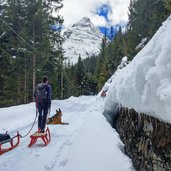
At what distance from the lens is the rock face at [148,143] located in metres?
4.20

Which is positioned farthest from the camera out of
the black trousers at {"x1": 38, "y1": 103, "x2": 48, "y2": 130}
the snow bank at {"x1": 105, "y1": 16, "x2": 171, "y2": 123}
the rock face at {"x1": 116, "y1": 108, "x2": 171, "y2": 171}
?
the black trousers at {"x1": 38, "y1": 103, "x2": 48, "y2": 130}

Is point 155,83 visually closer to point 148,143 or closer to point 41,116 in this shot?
point 148,143

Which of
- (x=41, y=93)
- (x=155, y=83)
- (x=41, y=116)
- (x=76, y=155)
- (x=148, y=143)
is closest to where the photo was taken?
(x=155, y=83)

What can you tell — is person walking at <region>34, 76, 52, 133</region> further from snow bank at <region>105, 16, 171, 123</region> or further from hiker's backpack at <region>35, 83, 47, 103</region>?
snow bank at <region>105, 16, 171, 123</region>

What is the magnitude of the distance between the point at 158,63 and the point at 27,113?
13.5 m

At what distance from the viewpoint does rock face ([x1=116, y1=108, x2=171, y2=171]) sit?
420 centimetres

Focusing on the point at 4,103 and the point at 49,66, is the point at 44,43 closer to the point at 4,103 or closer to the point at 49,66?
the point at 49,66

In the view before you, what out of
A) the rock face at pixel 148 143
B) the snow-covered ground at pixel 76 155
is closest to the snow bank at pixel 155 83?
the rock face at pixel 148 143

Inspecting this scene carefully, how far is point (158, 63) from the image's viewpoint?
170 inches

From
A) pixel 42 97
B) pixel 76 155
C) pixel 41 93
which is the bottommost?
pixel 76 155

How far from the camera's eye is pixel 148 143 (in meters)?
5.09

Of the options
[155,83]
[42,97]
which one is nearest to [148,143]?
[155,83]

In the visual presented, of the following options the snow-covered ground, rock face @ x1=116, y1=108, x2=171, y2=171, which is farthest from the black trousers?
rock face @ x1=116, y1=108, x2=171, y2=171

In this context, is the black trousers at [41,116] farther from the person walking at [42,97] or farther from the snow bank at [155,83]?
the snow bank at [155,83]
